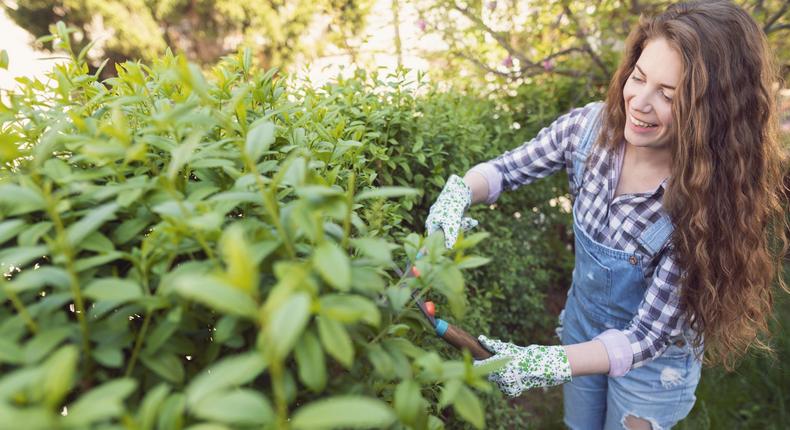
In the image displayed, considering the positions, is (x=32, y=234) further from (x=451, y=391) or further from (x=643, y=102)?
(x=643, y=102)

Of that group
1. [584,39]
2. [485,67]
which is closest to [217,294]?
[485,67]

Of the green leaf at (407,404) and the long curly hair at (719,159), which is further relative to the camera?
the long curly hair at (719,159)

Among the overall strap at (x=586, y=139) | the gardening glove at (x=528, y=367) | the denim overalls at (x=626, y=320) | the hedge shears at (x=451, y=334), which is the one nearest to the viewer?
the hedge shears at (x=451, y=334)

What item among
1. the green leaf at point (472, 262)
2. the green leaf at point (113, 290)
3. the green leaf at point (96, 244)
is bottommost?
the green leaf at point (472, 262)

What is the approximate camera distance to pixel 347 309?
0.61 metres

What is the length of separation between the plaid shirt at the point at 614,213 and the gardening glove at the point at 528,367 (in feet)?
0.66

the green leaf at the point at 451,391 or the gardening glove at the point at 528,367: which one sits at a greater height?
the green leaf at the point at 451,391

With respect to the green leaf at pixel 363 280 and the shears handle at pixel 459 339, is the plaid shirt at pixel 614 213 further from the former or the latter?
the green leaf at pixel 363 280

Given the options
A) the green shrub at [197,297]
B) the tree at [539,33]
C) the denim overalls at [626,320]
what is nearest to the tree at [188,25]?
the tree at [539,33]

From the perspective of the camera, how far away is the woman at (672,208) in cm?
156

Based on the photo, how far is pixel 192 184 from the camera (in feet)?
2.85

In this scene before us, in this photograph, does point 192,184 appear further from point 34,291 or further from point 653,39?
point 653,39

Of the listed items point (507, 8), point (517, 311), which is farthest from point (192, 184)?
point (507, 8)

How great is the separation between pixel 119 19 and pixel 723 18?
28.2 ft
